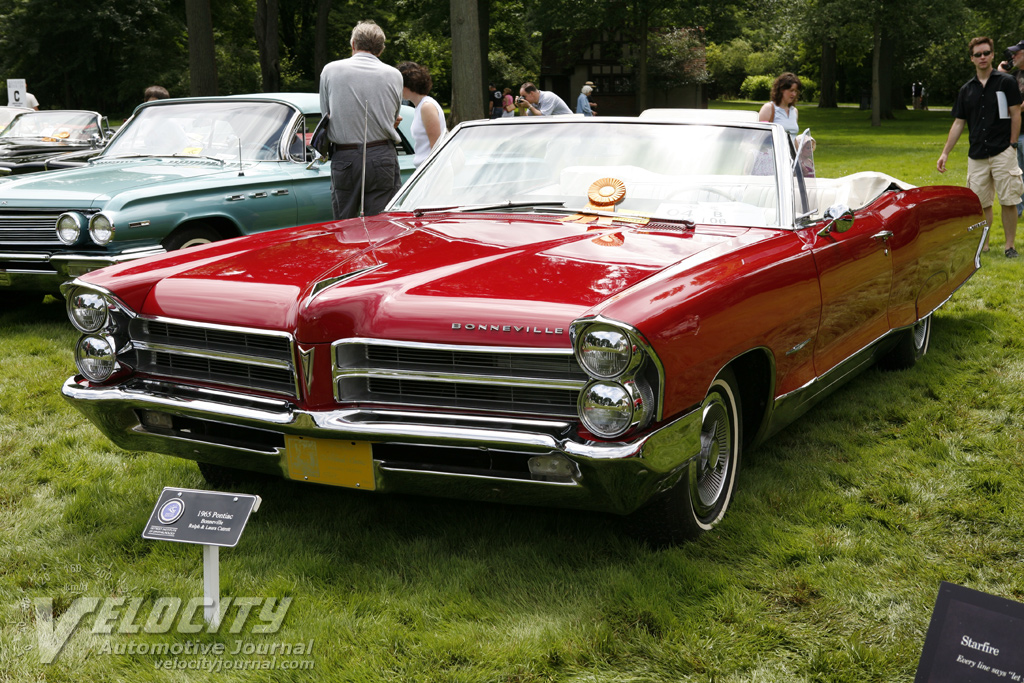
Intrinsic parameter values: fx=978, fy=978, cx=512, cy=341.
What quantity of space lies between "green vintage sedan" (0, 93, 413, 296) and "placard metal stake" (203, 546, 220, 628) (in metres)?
3.80

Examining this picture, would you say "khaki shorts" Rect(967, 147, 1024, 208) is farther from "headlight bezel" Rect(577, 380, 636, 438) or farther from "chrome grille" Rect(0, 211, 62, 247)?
"chrome grille" Rect(0, 211, 62, 247)

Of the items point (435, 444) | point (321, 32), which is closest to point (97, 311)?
point (435, 444)

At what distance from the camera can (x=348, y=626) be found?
2.89 metres

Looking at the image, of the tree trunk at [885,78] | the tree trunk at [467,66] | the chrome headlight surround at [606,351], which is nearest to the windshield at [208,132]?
the tree trunk at [467,66]

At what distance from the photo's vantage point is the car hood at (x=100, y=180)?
661 cm

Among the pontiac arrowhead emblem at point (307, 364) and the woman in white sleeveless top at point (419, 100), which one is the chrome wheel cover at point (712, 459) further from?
the woman in white sleeveless top at point (419, 100)

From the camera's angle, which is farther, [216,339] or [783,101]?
[783,101]

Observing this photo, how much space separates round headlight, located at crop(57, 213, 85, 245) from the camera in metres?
6.43

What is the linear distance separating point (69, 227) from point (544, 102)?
761 centimetres

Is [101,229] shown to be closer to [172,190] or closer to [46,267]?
[172,190]

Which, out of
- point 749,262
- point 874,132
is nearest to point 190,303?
point 749,262

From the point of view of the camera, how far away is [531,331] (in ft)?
9.43

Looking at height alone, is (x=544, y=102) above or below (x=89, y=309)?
above

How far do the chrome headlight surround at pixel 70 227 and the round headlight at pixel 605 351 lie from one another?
481 centimetres
